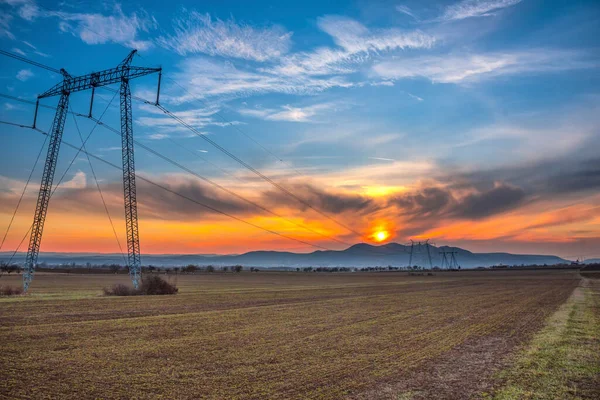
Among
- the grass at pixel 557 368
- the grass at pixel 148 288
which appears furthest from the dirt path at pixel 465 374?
the grass at pixel 148 288

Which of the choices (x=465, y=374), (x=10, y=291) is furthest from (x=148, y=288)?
(x=465, y=374)

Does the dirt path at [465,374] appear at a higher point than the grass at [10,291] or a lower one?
lower

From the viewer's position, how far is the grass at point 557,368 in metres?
10.4

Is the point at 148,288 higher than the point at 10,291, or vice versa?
the point at 148,288

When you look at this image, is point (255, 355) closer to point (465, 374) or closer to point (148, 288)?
point (465, 374)

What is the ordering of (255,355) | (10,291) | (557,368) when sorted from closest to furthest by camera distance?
(557,368) → (255,355) → (10,291)

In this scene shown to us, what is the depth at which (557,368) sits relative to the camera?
1289 cm

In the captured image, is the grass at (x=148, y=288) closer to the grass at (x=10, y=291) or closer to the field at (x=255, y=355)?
the grass at (x=10, y=291)

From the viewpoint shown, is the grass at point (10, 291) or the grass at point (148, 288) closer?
the grass at point (10, 291)

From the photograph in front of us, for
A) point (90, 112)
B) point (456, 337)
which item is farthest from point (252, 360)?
point (90, 112)

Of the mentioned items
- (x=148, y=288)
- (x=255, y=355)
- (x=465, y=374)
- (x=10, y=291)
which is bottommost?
(x=465, y=374)

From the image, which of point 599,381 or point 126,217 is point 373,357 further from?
point 126,217

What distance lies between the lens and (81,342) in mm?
15883

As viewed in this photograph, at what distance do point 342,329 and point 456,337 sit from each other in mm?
5025
